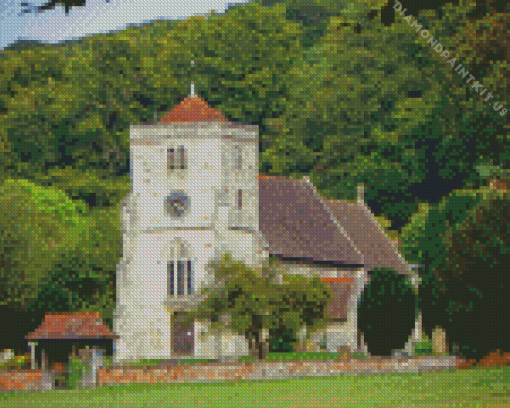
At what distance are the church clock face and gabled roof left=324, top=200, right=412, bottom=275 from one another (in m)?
8.89

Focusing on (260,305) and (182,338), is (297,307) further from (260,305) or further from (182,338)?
(182,338)

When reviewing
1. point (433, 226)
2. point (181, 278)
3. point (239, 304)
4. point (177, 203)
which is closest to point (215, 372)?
point (239, 304)

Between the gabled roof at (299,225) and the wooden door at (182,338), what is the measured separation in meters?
4.45

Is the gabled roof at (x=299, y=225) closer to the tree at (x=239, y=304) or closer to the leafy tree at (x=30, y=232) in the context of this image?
the tree at (x=239, y=304)

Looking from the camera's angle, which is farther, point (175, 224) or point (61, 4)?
point (175, 224)

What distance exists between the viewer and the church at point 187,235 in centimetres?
5634

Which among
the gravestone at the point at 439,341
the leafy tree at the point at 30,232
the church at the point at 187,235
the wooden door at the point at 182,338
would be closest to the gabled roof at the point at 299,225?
the church at the point at 187,235

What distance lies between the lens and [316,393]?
128 feet

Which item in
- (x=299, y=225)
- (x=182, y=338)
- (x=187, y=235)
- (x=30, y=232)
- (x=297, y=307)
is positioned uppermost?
(x=30, y=232)

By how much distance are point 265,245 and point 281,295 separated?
21.2 ft

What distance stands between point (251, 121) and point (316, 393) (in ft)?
171

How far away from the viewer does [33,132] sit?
8894cm

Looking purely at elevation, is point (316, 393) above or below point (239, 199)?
below

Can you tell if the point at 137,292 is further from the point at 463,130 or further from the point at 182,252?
the point at 463,130
